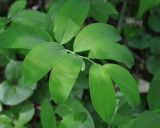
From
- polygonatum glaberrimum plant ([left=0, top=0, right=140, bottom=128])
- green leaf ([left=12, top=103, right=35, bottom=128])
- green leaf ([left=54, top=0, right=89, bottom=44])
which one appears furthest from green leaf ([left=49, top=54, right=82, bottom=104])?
green leaf ([left=12, top=103, right=35, bottom=128])

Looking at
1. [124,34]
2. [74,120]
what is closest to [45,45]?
[74,120]

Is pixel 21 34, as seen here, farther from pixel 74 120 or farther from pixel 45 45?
pixel 74 120

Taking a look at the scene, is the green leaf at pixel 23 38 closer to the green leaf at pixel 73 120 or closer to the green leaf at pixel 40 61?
the green leaf at pixel 40 61

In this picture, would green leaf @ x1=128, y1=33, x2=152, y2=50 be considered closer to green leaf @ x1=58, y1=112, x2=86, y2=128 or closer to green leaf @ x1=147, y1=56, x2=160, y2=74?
green leaf @ x1=147, y1=56, x2=160, y2=74

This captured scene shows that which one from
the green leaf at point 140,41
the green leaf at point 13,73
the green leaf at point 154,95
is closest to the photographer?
the green leaf at point 154,95

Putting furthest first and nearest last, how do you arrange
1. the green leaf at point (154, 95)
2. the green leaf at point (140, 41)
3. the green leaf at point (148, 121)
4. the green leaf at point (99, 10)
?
1. the green leaf at point (140, 41)
2. the green leaf at point (99, 10)
3. the green leaf at point (154, 95)
4. the green leaf at point (148, 121)

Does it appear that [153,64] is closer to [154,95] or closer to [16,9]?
[154,95]

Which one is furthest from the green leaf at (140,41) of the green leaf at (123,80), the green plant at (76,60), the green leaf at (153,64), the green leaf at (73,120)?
the green leaf at (123,80)
